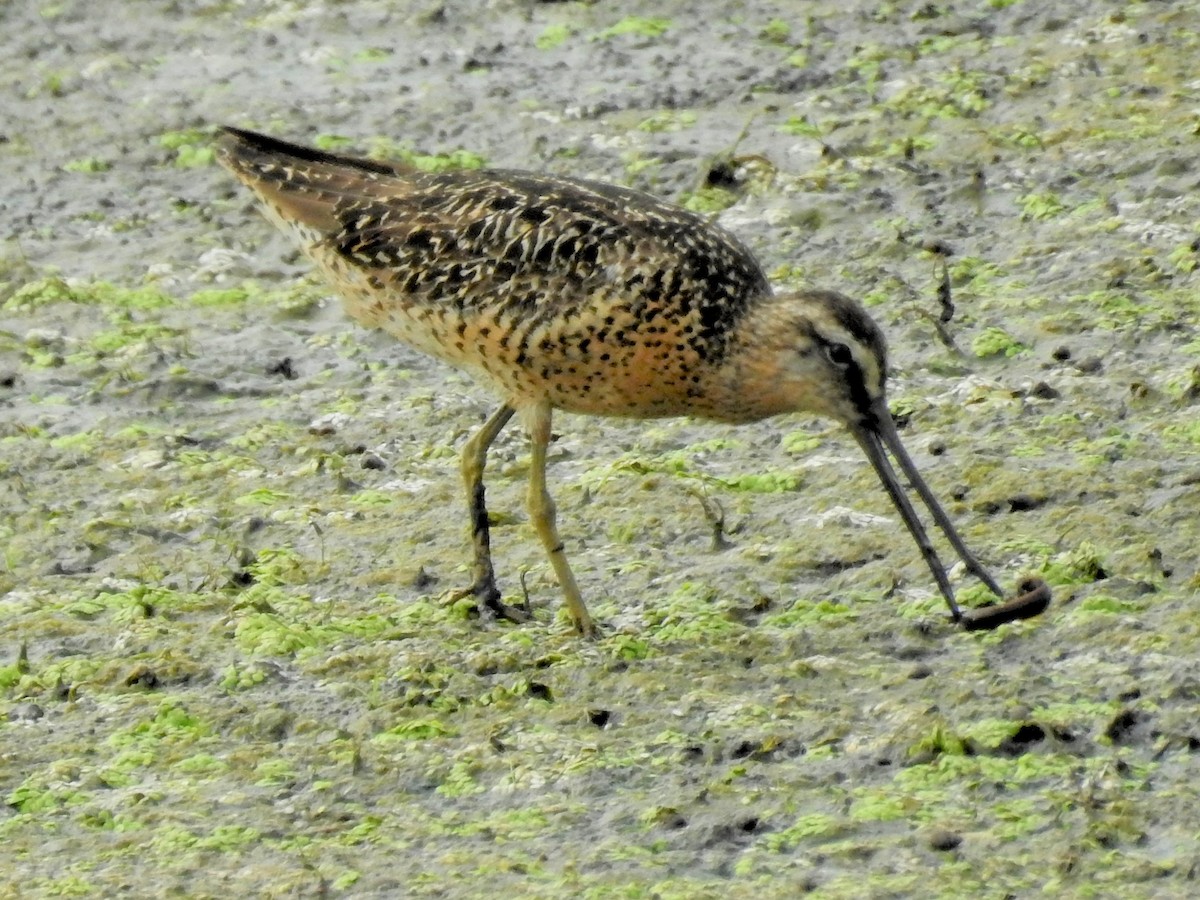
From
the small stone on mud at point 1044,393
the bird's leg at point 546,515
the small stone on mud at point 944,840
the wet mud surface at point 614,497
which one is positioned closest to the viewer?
the small stone on mud at point 944,840

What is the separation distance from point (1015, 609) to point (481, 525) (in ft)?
4.67

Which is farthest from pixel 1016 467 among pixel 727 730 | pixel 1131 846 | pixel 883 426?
pixel 1131 846

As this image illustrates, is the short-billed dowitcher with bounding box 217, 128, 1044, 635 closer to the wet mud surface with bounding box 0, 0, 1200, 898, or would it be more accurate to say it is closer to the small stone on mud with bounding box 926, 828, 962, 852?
the wet mud surface with bounding box 0, 0, 1200, 898

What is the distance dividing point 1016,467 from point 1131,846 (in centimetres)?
194

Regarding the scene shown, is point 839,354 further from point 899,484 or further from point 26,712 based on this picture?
point 26,712

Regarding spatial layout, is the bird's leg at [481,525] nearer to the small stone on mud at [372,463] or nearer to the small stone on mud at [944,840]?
the small stone on mud at [372,463]

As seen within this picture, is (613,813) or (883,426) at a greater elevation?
(883,426)

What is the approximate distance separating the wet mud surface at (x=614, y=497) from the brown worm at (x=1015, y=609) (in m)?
0.05

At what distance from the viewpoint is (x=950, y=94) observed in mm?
8195

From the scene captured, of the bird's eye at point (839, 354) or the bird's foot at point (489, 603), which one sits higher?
the bird's eye at point (839, 354)

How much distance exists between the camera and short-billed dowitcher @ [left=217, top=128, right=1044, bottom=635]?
523cm

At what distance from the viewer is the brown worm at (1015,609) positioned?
16.5ft

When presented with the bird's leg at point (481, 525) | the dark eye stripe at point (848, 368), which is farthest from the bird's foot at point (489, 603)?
the dark eye stripe at point (848, 368)

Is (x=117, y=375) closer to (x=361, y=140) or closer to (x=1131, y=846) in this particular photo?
(x=361, y=140)
